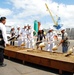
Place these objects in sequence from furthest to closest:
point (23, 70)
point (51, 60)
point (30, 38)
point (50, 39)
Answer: point (30, 38) < point (50, 39) < point (23, 70) < point (51, 60)

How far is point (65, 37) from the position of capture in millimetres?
10586

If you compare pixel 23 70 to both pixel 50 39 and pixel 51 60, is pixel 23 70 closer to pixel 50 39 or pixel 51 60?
pixel 51 60

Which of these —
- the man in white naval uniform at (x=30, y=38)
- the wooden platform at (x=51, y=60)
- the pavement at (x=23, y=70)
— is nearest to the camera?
the wooden platform at (x=51, y=60)

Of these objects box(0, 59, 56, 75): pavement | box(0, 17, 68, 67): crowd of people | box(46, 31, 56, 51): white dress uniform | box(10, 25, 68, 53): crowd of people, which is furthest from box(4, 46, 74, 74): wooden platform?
box(46, 31, 56, 51): white dress uniform

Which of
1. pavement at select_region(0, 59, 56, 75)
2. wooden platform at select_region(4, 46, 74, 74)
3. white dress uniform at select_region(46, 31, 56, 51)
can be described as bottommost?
pavement at select_region(0, 59, 56, 75)

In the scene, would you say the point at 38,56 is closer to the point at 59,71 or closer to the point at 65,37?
the point at 59,71

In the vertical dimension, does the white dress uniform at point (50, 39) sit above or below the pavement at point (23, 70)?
above

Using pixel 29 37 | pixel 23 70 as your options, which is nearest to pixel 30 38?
pixel 29 37

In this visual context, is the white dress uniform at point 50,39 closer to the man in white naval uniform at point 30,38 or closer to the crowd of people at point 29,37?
the crowd of people at point 29,37

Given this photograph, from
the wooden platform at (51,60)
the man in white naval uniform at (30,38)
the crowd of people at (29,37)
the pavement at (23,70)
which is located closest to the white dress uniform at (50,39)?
the crowd of people at (29,37)

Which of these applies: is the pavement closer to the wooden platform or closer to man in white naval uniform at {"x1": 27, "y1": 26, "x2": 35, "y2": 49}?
the wooden platform

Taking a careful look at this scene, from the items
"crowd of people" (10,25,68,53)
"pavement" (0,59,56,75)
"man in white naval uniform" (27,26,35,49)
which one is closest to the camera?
"pavement" (0,59,56,75)

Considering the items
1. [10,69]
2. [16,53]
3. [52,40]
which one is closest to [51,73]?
[10,69]

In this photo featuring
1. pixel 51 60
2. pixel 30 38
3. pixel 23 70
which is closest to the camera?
pixel 51 60
